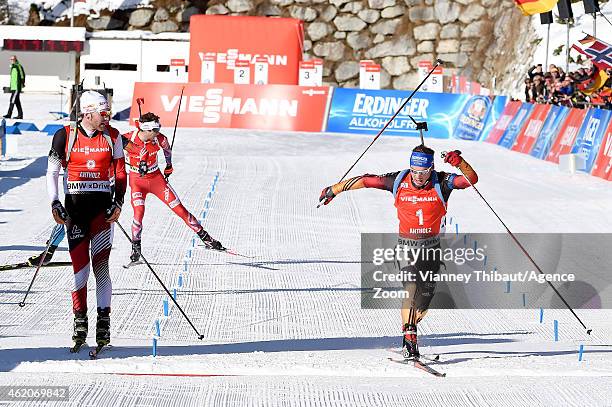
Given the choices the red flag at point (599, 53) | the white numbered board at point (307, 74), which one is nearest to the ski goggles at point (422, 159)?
the red flag at point (599, 53)

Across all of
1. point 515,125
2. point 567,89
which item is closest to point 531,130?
point 567,89

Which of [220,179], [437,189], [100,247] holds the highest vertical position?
[437,189]

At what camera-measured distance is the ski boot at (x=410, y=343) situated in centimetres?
849

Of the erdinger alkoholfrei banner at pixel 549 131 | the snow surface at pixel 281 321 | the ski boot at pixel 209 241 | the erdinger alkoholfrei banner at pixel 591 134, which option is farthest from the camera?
the erdinger alkoholfrei banner at pixel 549 131

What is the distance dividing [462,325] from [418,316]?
2036 mm

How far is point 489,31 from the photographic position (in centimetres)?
4831

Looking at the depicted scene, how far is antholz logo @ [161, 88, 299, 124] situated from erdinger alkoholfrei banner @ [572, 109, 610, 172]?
1230 centimetres

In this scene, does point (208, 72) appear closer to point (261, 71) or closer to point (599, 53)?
point (261, 71)

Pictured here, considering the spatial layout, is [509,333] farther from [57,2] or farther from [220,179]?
[57,2]

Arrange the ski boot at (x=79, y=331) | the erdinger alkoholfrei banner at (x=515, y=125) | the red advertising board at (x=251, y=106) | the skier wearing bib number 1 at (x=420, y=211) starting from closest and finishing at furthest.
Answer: the ski boot at (x=79, y=331), the skier wearing bib number 1 at (x=420, y=211), the erdinger alkoholfrei banner at (x=515, y=125), the red advertising board at (x=251, y=106)

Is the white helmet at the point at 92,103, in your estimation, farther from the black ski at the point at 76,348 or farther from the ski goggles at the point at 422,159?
the ski goggles at the point at 422,159

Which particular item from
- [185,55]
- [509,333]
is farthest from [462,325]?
[185,55]

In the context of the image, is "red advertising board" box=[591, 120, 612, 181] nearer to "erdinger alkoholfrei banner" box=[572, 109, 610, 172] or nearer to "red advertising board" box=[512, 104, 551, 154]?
"erdinger alkoholfrei banner" box=[572, 109, 610, 172]

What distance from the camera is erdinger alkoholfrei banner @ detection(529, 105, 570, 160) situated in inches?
978
